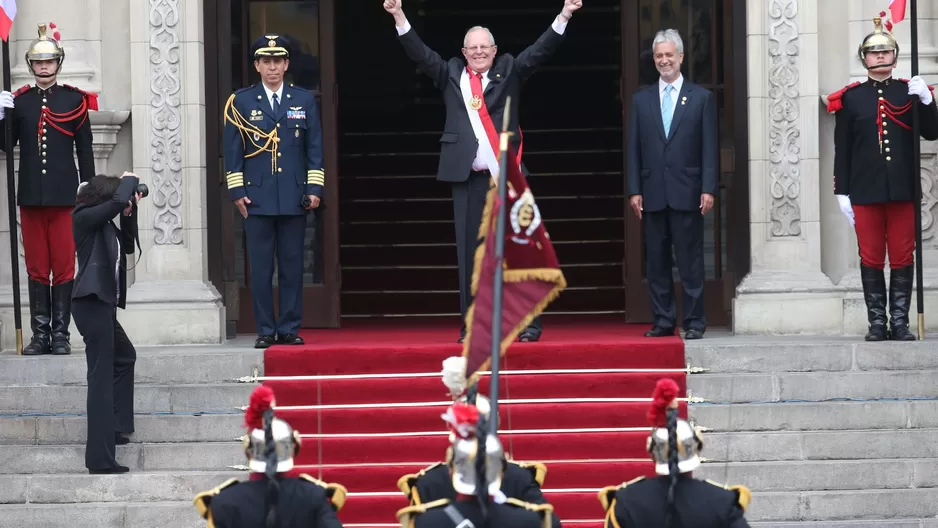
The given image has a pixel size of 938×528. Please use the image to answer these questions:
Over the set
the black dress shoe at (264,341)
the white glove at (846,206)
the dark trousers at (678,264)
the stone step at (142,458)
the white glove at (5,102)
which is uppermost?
the white glove at (5,102)

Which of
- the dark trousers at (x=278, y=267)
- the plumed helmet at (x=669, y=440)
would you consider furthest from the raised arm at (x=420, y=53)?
the plumed helmet at (x=669, y=440)

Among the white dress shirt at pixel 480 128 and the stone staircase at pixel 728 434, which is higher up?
the white dress shirt at pixel 480 128

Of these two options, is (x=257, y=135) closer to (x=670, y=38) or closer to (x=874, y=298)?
(x=670, y=38)

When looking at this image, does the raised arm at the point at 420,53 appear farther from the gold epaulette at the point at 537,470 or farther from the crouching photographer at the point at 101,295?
the gold epaulette at the point at 537,470

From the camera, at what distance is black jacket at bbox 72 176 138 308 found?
10242mm

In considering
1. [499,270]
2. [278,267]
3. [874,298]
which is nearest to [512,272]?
[499,270]

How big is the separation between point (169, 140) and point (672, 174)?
3720mm

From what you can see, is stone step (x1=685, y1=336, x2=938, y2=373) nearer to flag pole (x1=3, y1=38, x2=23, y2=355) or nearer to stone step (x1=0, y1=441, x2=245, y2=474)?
stone step (x1=0, y1=441, x2=245, y2=474)

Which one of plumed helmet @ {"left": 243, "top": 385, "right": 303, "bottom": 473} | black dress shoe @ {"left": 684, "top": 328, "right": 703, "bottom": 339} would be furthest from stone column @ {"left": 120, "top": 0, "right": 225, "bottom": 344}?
plumed helmet @ {"left": 243, "top": 385, "right": 303, "bottom": 473}

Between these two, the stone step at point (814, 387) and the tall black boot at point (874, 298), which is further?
the tall black boot at point (874, 298)

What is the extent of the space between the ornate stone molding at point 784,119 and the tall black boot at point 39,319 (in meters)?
5.20

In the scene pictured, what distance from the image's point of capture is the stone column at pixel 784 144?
12531mm

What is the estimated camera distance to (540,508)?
23.1 ft

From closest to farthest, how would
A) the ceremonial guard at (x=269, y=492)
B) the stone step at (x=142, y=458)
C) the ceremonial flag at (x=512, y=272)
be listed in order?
1. the ceremonial guard at (x=269, y=492)
2. the ceremonial flag at (x=512, y=272)
3. the stone step at (x=142, y=458)
